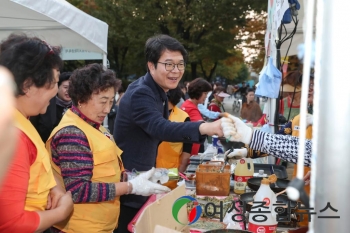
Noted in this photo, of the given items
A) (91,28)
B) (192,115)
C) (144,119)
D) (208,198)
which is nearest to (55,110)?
(91,28)

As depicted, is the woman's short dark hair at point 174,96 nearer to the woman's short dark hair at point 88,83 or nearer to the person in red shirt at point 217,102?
the woman's short dark hair at point 88,83

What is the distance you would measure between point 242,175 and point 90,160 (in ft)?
4.19

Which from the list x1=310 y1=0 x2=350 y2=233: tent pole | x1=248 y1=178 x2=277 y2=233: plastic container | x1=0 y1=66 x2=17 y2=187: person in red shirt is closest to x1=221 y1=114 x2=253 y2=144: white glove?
x1=248 y1=178 x2=277 y2=233: plastic container

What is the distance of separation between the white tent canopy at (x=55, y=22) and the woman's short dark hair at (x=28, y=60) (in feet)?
8.31

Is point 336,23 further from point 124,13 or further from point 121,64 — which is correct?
point 121,64

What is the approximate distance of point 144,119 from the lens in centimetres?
236

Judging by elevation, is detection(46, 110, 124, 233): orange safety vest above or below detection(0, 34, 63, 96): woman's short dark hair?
below

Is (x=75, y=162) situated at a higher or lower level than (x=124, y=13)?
lower

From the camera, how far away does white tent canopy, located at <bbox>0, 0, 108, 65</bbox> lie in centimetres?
415

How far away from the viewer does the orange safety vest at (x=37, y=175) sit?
1.46 m

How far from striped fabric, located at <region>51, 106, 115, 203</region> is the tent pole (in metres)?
1.29

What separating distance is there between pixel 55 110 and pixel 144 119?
2.27m

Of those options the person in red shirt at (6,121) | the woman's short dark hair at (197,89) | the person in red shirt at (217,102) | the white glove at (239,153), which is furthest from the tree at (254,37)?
the person in red shirt at (6,121)

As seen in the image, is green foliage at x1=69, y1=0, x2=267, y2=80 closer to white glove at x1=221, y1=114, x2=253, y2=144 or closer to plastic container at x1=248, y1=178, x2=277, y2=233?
white glove at x1=221, y1=114, x2=253, y2=144
